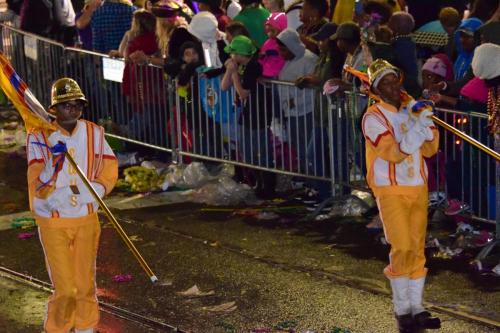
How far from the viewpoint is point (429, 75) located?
38.4ft

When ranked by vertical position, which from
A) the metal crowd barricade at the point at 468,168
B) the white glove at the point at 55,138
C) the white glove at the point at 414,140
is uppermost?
the white glove at the point at 55,138

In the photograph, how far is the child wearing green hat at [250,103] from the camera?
503 inches

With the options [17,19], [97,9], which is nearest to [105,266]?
[97,9]

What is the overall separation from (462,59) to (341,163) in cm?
157

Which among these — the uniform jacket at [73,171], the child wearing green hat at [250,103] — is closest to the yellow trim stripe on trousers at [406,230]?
the uniform jacket at [73,171]

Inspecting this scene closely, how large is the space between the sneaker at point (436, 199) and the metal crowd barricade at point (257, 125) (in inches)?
3.4

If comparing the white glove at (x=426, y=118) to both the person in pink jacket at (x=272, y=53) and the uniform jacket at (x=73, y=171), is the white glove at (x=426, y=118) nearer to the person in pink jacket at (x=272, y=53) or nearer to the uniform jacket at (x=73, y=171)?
the uniform jacket at (x=73, y=171)

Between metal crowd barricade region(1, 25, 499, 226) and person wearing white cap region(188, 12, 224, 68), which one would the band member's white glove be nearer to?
metal crowd barricade region(1, 25, 499, 226)

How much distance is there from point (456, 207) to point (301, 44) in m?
2.51

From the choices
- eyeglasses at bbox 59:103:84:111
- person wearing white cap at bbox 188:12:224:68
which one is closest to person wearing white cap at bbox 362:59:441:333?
eyeglasses at bbox 59:103:84:111

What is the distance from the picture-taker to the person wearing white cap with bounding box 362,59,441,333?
8.53m

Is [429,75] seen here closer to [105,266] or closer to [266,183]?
[266,183]

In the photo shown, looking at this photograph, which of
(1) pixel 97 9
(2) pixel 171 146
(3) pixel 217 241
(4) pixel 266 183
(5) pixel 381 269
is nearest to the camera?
(5) pixel 381 269

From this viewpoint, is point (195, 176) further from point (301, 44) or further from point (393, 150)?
point (393, 150)
